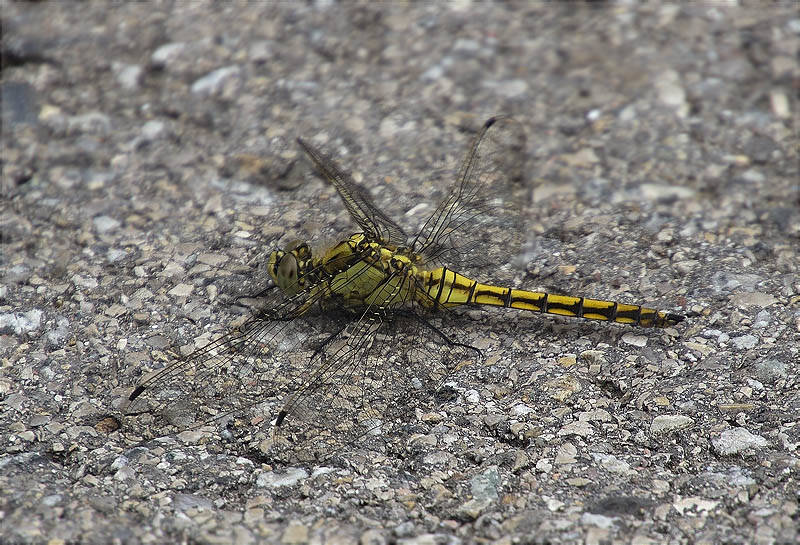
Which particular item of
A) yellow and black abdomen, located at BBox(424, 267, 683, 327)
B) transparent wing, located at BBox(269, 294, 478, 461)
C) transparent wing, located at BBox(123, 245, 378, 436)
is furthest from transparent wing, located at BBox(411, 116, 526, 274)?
transparent wing, located at BBox(123, 245, 378, 436)

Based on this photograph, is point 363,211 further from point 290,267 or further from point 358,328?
point 358,328

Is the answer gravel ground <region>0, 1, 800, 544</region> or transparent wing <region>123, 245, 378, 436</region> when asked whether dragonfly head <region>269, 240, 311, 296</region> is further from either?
gravel ground <region>0, 1, 800, 544</region>

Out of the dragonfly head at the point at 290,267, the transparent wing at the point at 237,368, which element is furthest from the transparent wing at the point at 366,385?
the dragonfly head at the point at 290,267

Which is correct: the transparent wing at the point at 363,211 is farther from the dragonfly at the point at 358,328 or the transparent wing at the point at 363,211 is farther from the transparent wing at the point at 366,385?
the transparent wing at the point at 366,385

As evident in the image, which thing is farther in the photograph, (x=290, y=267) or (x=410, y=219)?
(x=410, y=219)

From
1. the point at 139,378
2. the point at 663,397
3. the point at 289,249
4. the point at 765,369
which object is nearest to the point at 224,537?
the point at 139,378

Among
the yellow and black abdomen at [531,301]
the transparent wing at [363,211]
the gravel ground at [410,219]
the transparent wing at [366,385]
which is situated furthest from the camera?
the transparent wing at [363,211]

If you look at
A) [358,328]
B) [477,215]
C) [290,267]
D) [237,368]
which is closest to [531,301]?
[477,215]
